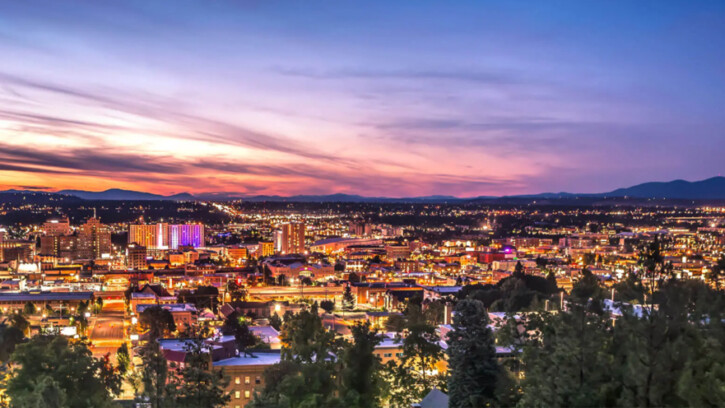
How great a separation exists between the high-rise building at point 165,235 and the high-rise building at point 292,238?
896 inches

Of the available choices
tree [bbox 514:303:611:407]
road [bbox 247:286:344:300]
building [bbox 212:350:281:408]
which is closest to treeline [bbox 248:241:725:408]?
tree [bbox 514:303:611:407]

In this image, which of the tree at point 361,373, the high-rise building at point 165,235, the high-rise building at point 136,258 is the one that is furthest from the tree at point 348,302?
the high-rise building at point 165,235

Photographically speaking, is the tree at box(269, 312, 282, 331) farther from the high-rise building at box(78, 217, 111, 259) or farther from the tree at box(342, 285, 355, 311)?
the high-rise building at box(78, 217, 111, 259)

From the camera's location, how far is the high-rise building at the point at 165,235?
110 m

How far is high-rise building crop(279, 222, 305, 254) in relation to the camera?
95000 millimetres

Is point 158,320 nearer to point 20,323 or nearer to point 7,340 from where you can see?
point 20,323

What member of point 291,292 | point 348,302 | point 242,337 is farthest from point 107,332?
point 291,292

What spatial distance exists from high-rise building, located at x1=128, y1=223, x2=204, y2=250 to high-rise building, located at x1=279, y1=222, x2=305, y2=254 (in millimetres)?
22760

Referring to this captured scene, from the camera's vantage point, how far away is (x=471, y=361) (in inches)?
511

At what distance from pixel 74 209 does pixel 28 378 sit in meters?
172

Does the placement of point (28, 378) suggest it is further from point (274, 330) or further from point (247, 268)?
point (247, 268)

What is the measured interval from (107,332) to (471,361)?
25.3 metres

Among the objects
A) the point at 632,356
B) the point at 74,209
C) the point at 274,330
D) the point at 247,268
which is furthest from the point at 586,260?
the point at 74,209

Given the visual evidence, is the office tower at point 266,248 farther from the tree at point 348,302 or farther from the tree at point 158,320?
the tree at point 158,320
